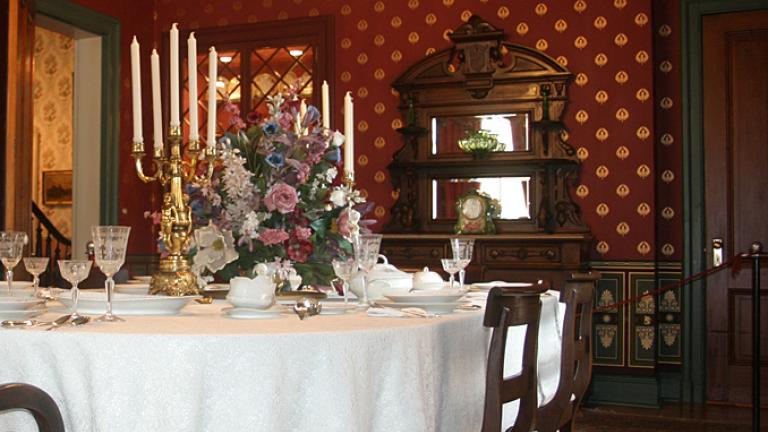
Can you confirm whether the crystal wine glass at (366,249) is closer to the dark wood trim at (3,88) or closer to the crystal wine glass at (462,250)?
the crystal wine glass at (462,250)

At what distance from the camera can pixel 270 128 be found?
9.00 feet

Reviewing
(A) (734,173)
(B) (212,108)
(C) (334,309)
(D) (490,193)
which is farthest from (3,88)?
(A) (734,173)

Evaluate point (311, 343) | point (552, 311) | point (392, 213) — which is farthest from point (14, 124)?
point (311, 343)

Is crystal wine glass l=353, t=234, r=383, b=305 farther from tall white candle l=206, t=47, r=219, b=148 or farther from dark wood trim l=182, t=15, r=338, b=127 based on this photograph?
dark wood trim l=182, t=15, r=338, b=127

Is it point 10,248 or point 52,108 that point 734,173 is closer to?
point 10,248

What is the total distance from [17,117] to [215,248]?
364 cm

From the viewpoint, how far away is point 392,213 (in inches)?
251

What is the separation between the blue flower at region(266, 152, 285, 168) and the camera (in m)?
2.69

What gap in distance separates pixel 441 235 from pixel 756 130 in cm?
213

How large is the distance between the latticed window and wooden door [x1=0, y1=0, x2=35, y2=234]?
1306mm

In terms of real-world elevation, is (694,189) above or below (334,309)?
above

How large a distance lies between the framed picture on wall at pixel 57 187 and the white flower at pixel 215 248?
7.75 meters

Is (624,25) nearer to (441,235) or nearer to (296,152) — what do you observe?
(441,235)

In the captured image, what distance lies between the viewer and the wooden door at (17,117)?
5.62 metres
